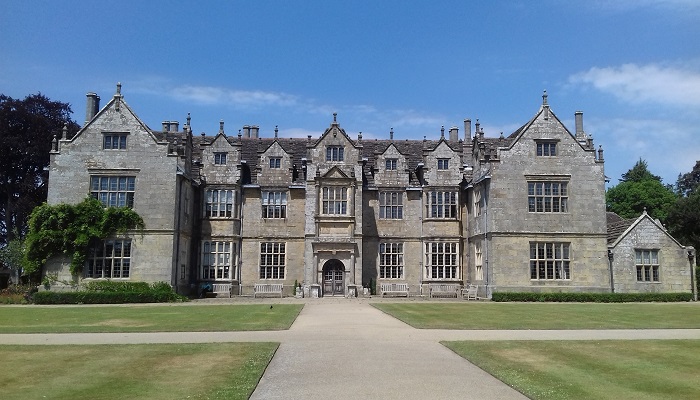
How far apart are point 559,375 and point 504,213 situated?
28.1 metres

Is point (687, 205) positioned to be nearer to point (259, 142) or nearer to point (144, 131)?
point (259, 142)

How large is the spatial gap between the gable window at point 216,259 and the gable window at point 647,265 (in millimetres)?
28211

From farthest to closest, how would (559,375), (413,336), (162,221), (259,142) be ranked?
(259,142), (162,221), (413,336), (559,375)

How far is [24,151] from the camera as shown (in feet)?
151

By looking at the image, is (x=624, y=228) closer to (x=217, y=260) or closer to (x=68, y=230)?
(x=217, y=260)

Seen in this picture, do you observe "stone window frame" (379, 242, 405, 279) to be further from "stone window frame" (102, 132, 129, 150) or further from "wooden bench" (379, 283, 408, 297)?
"stone window frame" (102, 132, 129, 150)

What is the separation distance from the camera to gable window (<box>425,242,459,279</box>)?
42031 mm

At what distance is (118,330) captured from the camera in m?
17.7

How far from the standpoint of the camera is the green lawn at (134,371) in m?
9.16

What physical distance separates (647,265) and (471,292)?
39.1ft

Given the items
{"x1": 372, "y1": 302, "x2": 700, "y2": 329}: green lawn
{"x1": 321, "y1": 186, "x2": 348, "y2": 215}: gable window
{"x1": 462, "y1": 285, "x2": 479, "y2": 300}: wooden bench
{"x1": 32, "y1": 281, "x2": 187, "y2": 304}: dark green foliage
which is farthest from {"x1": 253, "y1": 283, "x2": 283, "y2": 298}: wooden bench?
{"x1": 372, "y1": 302, "x2": 700, "y2": 329}: green lawn

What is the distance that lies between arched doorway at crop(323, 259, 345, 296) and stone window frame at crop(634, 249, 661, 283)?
2005 cm

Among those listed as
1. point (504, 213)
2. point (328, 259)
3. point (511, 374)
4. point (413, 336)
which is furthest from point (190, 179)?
point (511, 374)

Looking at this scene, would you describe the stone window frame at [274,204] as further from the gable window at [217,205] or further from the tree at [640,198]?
the tree at [640,198]
